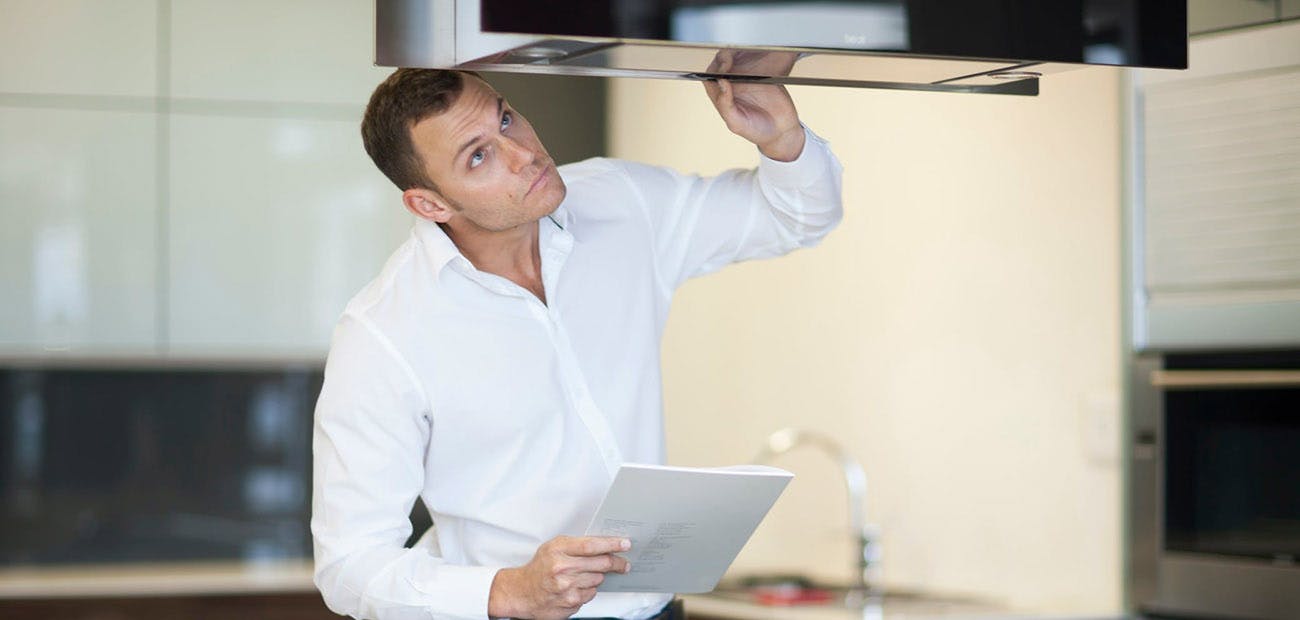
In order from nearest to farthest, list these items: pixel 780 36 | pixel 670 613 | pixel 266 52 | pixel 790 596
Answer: pixel 780 36
pixel 670 613
pixel 790 596
pixel 266 52

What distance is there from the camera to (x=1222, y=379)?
2736mm

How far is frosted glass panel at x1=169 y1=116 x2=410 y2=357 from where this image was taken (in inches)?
163

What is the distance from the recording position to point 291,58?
13.8ft

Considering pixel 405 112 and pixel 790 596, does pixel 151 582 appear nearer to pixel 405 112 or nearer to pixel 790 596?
pixel 790 596

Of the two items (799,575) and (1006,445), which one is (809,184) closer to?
(1006,445)

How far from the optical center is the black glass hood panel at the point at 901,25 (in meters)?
1.38

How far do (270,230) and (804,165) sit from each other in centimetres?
267

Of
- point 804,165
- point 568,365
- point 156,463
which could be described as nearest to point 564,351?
point 568,365

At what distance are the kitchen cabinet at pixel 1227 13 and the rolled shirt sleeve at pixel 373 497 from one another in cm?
156

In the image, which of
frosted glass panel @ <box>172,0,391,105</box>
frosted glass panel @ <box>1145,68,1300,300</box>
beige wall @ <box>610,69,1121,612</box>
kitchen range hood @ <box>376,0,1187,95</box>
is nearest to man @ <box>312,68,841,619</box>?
kitchen range hood @ <box>376,0,1187,95</box>

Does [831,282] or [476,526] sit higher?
[831,282]

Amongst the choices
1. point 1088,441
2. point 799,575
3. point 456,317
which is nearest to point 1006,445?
point 1088,441

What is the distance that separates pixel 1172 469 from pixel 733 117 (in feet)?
5.00

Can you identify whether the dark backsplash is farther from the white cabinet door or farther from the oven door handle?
the oven door handle
